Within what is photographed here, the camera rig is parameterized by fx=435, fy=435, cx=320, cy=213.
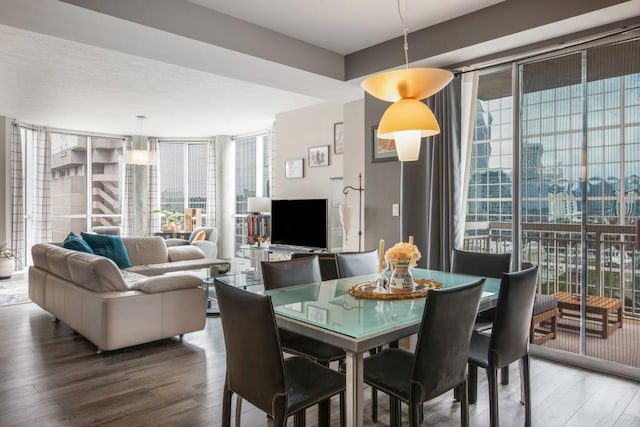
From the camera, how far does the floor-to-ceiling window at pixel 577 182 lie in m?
3.07

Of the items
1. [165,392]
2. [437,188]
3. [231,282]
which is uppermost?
[437,188]

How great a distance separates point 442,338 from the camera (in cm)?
182

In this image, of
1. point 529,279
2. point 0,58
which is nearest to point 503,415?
point 529,279

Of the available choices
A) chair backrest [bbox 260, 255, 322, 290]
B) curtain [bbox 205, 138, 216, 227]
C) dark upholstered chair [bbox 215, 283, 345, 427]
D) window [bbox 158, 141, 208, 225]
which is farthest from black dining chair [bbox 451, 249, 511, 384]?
window [bbox 158, 141, 208, 225]

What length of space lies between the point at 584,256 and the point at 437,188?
1276mm

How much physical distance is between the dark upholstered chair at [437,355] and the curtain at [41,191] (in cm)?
827

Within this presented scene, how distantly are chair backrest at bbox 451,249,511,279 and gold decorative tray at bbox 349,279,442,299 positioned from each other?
651mm

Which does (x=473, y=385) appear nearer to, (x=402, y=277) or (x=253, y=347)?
(x=402, y=277)

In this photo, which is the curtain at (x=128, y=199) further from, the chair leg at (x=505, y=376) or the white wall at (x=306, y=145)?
the chair leg at (x=505, y=376)

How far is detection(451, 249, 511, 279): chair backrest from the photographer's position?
3.09 meters

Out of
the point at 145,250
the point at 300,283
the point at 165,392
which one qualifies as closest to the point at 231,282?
the point at 165,392

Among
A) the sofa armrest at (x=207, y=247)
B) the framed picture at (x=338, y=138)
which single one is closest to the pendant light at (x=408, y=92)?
the framed picture at (x=338, y=138)

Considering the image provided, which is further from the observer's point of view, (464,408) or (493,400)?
(493,400)

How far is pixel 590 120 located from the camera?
322 centimetres
